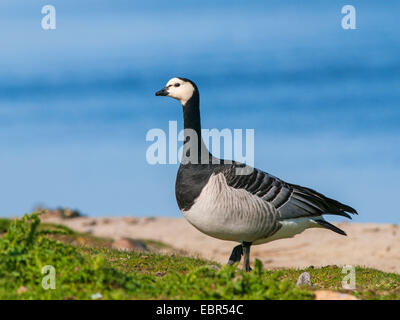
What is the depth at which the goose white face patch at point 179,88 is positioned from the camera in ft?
42.9

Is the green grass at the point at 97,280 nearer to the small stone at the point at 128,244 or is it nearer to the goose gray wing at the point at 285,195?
the goose gray wing at the point at 285,195

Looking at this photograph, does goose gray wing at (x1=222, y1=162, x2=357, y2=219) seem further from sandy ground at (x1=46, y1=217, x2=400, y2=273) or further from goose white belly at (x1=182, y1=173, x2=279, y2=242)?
sandy ground at (x1=46, y1=217, x2=400, y2=273)

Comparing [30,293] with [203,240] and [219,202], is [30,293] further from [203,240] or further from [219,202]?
[203,240]

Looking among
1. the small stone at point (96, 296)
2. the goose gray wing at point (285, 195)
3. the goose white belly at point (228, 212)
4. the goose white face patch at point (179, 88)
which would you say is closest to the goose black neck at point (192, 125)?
the goose white face patch at point (179, 88)

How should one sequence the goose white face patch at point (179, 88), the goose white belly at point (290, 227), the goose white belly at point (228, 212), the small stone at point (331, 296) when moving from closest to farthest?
the small stone at point (331, 296)
the goose white belly at point (228, 212)
the goose white belly at point (290, 227)
the goose white face patch at point (179, 88)

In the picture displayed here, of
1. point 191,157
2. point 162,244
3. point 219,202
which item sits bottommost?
point 162,244

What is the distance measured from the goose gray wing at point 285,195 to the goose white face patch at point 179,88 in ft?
6.25

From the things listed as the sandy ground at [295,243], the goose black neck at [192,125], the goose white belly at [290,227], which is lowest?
the sandy ground at [295,243]
